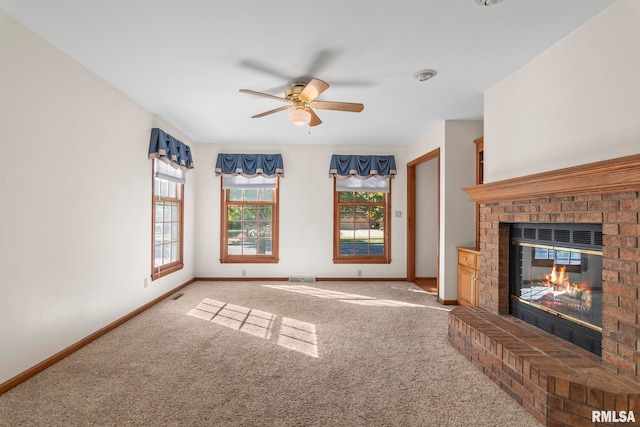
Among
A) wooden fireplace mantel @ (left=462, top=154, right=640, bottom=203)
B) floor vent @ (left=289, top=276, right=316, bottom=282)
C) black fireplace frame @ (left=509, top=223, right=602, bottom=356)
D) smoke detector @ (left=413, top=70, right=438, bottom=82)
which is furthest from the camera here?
floor vent @ (left=289, top=276, right=316, bottom=282)

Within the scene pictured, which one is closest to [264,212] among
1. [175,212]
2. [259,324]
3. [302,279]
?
[302,279]

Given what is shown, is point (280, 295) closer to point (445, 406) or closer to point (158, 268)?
point (158, 268)

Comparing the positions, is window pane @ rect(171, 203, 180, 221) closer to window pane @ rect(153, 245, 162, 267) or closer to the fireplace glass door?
window pane @ rect(153, 245, 162, 267)

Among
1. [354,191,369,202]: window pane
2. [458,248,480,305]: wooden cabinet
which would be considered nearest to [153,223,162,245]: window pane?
[354,191,369,202]: window pane

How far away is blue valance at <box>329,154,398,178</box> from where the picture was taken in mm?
5969

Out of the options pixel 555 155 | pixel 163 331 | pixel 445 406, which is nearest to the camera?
pixel 445 406

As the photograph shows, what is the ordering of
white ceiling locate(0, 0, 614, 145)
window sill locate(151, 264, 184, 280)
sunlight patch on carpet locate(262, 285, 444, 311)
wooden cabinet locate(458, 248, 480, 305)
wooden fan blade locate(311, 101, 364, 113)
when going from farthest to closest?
sunlight patch on carpet locate(262, 285, 444, 311) < window sill locate(151, 264, 184, 280) < wooden cabinet locate(458, 248, 480, 305) < wooden fan blade locate(311, 101, 364, 113) < white ceiling locate(0, 0, 614, 145)

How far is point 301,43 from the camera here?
2.49 metres

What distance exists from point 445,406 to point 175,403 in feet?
5.81

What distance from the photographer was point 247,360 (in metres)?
2.76

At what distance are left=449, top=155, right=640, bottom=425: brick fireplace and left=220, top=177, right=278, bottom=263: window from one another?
13.5 feet

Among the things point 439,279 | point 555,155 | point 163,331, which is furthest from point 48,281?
point 439,279

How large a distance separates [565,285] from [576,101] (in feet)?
4.47

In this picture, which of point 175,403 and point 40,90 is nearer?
point 175,403
